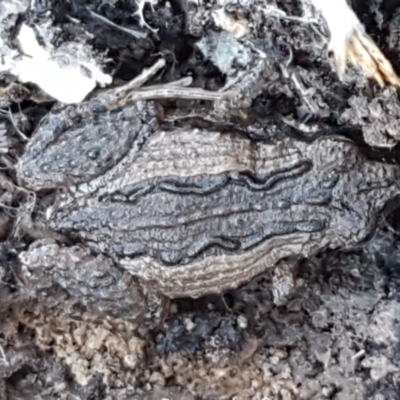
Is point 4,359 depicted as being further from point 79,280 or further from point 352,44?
point 352,44

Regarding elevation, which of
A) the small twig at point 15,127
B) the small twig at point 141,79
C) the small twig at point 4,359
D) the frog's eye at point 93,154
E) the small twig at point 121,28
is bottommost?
the small twig at point 4,359

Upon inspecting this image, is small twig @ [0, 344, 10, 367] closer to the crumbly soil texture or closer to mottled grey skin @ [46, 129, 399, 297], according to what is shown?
the crumbly soil texture

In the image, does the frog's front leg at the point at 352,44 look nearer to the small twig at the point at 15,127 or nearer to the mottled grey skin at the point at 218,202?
the mottled grey skin at the point at 218,202

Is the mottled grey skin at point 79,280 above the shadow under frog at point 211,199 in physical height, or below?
below

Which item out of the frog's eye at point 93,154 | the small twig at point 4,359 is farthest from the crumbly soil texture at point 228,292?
the frog's eye at point 93,154

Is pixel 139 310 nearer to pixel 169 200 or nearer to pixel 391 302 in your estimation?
pixel 169 200

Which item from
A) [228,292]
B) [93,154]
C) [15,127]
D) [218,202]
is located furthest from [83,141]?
[228,292]

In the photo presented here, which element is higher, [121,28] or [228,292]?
[121,28]

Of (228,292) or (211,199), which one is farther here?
(228,292)
